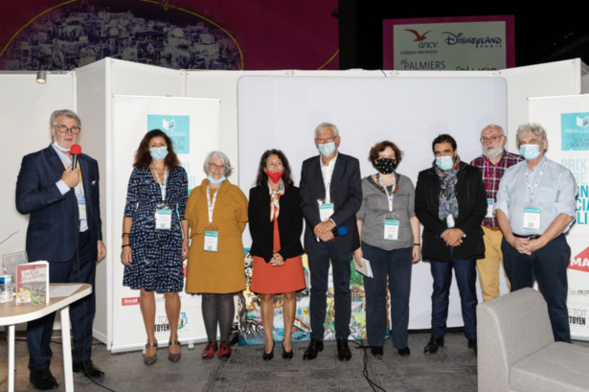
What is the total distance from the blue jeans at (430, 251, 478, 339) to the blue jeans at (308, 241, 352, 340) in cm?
71

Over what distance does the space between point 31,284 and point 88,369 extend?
1426 millimetres

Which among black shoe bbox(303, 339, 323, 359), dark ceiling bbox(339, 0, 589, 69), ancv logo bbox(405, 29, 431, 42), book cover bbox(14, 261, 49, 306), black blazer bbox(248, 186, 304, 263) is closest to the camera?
book cover bbox(14, 261, 49, 306)

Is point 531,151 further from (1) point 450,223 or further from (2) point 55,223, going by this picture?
(2) point 55,223

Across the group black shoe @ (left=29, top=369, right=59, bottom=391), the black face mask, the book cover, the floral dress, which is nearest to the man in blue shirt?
the black face mask

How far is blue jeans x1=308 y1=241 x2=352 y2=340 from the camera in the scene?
346 cm

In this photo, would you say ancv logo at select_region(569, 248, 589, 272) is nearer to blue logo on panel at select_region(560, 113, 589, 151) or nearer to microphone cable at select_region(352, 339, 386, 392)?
blue logo on panel at select_region(560, 113, 589, 151)

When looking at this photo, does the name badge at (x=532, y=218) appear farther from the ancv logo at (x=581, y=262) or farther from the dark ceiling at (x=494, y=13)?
the dark ceiling at (x=494, y=13)

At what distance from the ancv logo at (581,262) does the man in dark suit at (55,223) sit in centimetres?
388

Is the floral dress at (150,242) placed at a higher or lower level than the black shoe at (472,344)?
higher

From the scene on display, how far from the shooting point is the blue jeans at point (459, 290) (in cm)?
353

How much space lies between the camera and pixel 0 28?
19.6ft

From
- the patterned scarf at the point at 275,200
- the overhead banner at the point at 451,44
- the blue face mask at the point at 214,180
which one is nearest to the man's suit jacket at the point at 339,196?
the patterned scarf at the point at 275,200

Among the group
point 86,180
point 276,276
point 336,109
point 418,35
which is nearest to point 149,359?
point 276,276

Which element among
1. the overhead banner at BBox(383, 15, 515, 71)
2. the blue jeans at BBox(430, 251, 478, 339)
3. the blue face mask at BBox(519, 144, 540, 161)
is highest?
the overhead banner at BBox(383, 15, 515, 71)
